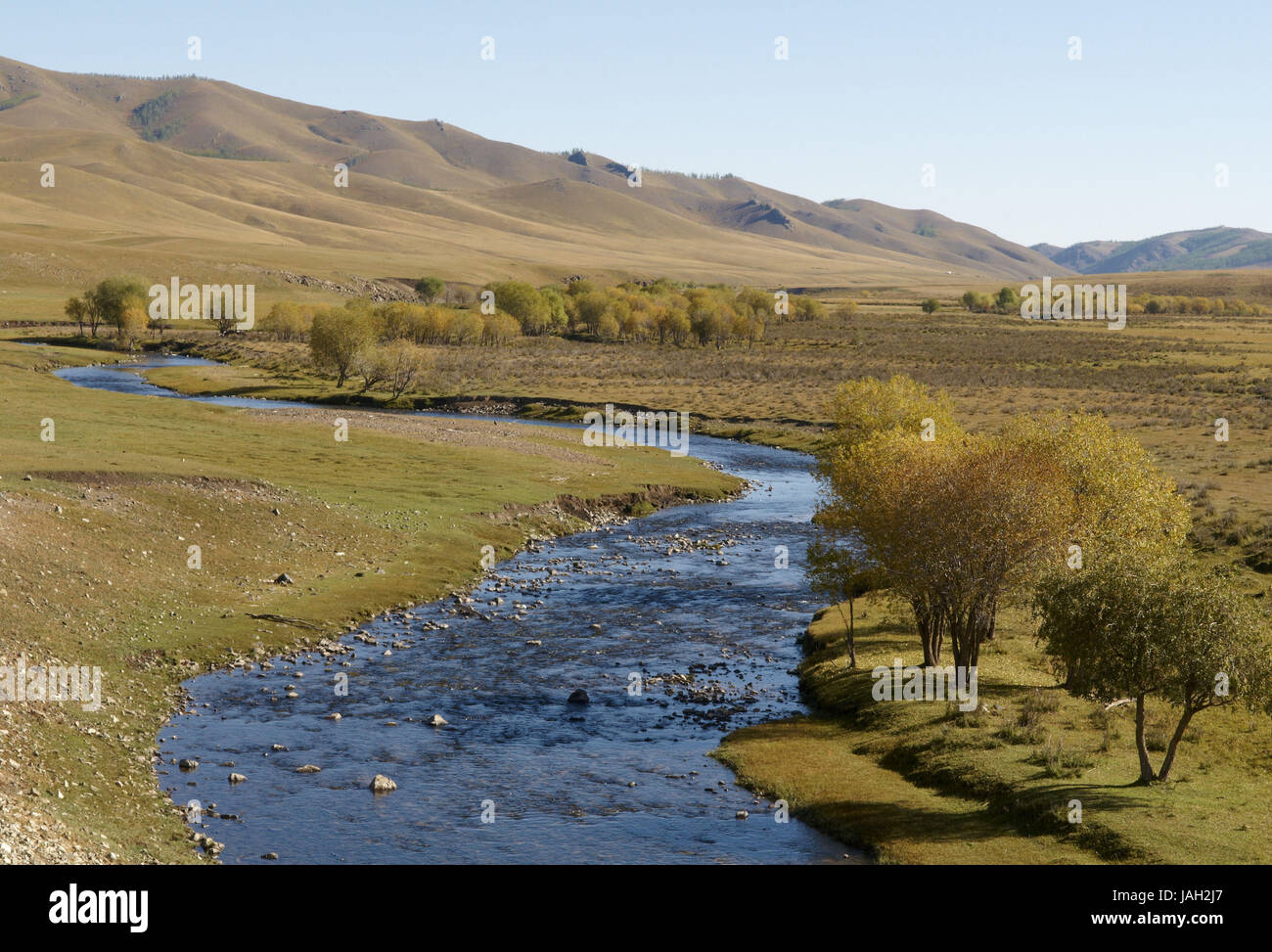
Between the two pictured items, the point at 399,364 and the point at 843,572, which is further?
the point at 399,364

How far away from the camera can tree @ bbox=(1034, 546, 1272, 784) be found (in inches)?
1195

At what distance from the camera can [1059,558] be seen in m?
42.1

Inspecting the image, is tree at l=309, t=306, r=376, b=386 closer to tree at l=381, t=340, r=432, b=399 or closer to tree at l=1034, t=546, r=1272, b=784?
tree at l=381, t=340, r=432, b=399

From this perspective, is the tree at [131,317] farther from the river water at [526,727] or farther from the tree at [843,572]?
the tree at [843,572]

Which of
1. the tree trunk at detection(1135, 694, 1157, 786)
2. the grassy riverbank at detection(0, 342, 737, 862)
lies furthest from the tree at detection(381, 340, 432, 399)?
the tree trunk at detection(1135, 694, 1157, 786)

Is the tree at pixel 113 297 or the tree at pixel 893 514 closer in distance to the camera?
the tree at pixel 893 514

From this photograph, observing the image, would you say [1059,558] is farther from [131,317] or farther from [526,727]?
[131,317]

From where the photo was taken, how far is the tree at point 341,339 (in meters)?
132

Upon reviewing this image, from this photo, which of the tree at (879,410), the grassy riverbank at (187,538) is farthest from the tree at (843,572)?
the grassy riverbank at (187,538)

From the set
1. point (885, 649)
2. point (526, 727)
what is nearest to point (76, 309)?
point (526, 727)

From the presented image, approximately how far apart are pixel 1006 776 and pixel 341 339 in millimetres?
111567

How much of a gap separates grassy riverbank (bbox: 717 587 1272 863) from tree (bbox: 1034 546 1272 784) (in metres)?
2.24

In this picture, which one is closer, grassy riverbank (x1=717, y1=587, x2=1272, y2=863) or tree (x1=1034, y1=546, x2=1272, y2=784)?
grassy riverbank (x1=717, y1=587, x2=1272, y2=863)

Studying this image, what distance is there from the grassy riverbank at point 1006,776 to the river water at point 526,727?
1.73 metres
